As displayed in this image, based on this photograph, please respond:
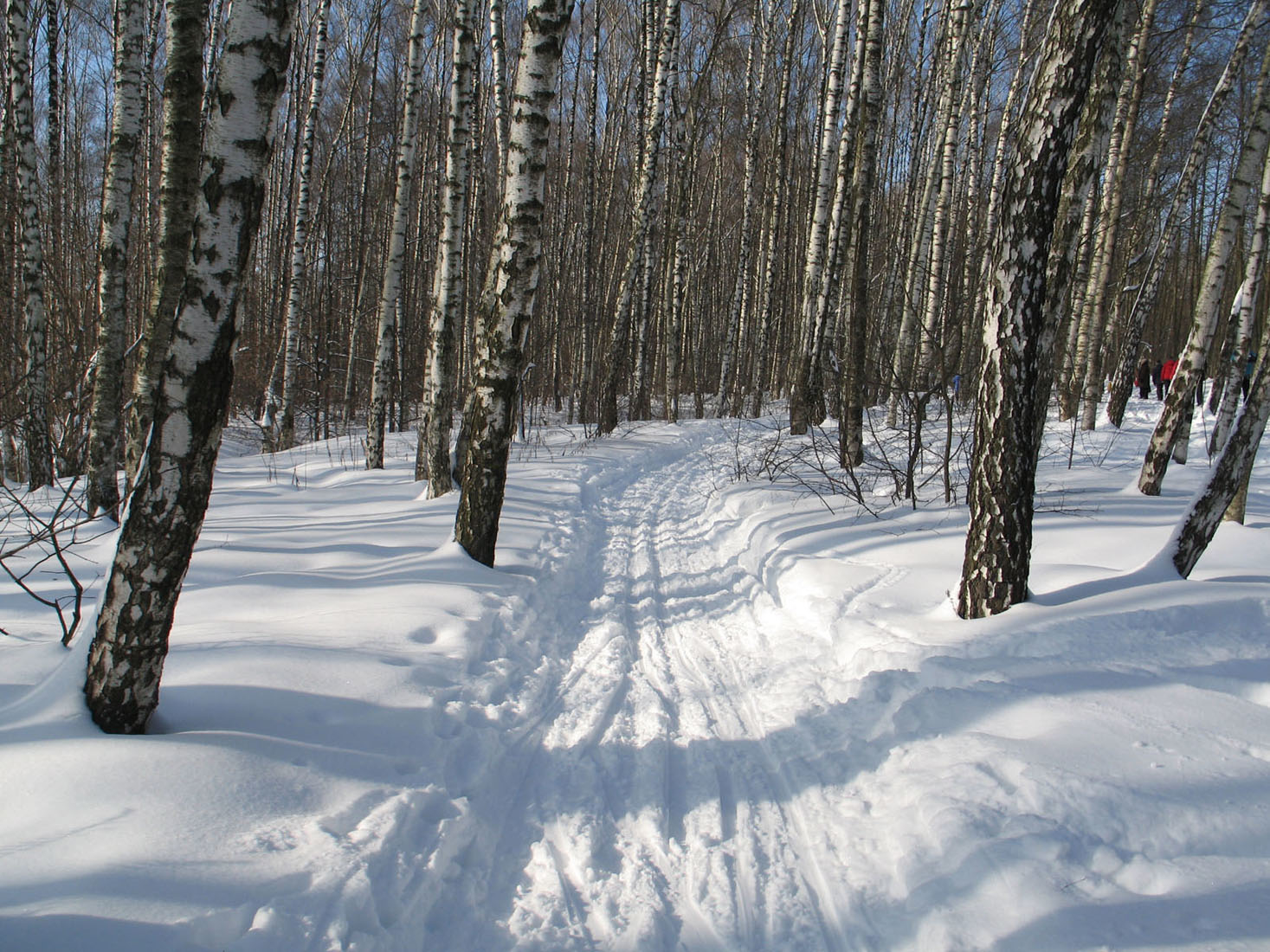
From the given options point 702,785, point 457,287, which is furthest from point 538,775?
point 457,287

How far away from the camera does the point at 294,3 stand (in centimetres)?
254

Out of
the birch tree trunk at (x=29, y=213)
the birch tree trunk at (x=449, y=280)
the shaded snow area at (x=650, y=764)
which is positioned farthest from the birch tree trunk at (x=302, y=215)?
the shaded snow area at (x=650, y=764)

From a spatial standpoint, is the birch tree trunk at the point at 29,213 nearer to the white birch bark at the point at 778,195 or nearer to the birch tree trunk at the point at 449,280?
the birch tree trunk at the point at 449,280

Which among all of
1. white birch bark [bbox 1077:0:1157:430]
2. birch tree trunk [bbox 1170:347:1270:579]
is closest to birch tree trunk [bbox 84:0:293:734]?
birch tree trunk [bbox 1170:347:1270:579]

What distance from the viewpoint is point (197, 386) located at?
254 cm

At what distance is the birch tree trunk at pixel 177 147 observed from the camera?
138 inches

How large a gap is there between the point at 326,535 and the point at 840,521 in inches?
203

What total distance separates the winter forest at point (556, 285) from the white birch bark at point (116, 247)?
39 mm

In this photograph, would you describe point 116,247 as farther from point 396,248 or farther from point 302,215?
point 302,215

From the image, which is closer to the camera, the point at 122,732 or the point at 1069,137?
the point at 122,732

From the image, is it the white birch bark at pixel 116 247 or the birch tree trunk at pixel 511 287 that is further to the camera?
the white birch bark at pixel 116 247

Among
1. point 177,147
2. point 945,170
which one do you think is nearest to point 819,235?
point 945,170

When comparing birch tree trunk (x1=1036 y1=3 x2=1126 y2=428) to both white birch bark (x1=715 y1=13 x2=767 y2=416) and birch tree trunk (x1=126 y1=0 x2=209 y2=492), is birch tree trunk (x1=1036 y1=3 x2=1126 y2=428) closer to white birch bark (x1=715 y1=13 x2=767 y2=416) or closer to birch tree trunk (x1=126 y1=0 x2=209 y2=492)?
birch tree trunk (x1=126 y1=0 x2=209 y2=492)

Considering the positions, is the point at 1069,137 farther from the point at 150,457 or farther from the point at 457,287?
the point at 457,287
